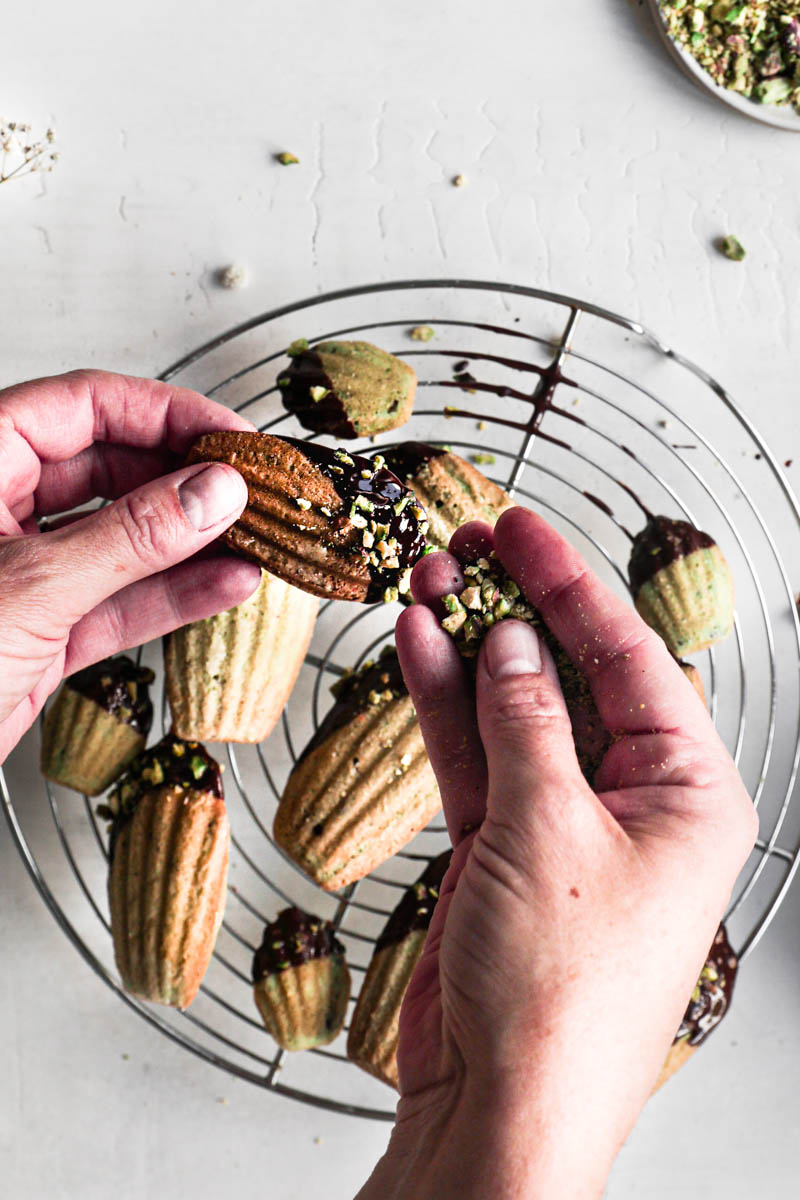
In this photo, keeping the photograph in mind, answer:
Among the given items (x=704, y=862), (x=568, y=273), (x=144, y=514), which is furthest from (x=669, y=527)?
(x=144, y=514)

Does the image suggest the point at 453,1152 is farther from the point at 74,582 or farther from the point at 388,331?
the point at 388,331

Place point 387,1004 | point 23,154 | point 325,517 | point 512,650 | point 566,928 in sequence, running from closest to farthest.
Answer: point 566,928, point 512,650, point 325,517, point 387,1004, point 23,154

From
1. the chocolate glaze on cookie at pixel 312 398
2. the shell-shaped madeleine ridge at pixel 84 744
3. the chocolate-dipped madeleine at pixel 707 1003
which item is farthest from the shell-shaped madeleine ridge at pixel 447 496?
the chocolate-dipped madeleine at pixel 707 1003

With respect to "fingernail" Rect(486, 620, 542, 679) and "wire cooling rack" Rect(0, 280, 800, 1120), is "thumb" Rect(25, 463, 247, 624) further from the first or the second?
"wire cooling rack" Rect(0, 280, 800, 1120)

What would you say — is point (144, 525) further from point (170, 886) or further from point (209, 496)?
point (170, 886)

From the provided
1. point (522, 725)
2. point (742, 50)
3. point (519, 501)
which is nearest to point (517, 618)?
point (522, 725)

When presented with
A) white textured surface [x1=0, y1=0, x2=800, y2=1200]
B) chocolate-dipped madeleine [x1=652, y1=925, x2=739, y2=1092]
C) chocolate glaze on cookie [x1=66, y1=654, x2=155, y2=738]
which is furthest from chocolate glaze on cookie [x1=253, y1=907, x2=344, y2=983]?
white textured surface [x1=0, y1=0, x2=800, y2=1200]
